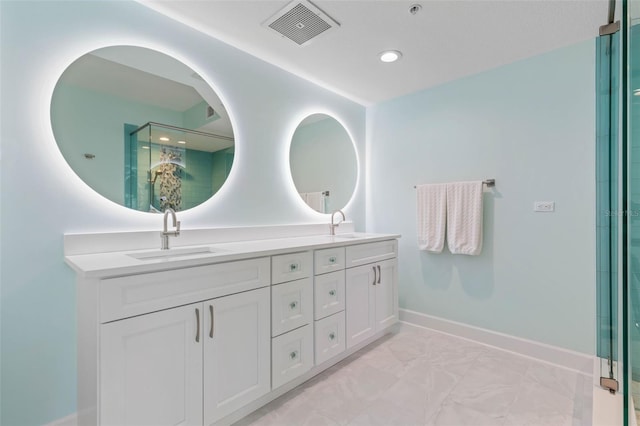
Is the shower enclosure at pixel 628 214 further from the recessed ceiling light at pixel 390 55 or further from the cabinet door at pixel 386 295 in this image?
the cabinet door at pixel 386 295

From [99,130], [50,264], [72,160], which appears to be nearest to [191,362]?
[50,264]

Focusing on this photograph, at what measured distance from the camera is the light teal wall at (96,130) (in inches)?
59.4

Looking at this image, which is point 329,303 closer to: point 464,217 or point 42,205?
point 464,217

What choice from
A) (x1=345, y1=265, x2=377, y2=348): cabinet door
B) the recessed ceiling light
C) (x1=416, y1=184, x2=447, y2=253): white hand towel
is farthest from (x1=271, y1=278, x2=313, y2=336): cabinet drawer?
the recessed ceiling light

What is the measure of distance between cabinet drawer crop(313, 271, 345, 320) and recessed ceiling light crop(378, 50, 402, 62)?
162 centimetres

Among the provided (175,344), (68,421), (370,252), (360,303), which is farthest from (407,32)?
(68,421)

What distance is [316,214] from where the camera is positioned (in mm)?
2750

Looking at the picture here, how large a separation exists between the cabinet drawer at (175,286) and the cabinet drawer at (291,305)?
128 millimetres

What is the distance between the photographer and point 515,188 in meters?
2.37

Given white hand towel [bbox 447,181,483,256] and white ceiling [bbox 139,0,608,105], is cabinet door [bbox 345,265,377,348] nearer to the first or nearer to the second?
white hand towel [bbox 447,181,483,256]

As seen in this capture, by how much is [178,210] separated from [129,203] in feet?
0.89

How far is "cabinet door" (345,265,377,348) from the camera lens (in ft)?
7.14

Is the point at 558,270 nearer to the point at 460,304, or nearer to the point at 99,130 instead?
the point at 460,304

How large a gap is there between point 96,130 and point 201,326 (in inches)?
45.9
